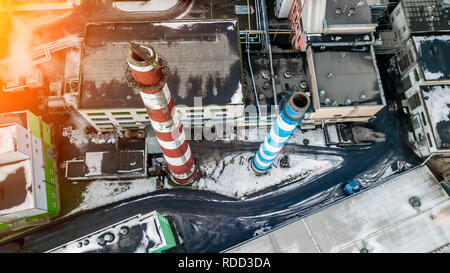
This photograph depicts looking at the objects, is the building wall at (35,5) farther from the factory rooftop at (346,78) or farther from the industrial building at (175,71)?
the factory rooftop at (346,78)

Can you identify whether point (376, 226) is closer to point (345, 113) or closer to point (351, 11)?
point (345, 113)

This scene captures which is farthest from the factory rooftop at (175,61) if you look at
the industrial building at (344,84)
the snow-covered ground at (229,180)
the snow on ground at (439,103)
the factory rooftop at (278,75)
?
the snow on ground at (439,103)

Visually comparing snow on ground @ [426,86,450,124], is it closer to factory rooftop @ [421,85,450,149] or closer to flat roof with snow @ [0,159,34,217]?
factory rooftop @ [421,85,450,149]

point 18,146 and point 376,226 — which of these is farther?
point 376,226

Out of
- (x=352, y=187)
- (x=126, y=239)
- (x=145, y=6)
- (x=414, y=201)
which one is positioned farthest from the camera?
(x=145, y=6)

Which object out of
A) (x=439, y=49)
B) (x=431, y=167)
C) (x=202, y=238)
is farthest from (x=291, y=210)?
(x=439, y=49)

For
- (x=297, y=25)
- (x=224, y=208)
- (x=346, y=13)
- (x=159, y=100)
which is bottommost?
(x=224, y=208)

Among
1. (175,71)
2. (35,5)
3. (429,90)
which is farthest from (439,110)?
(35,5)
